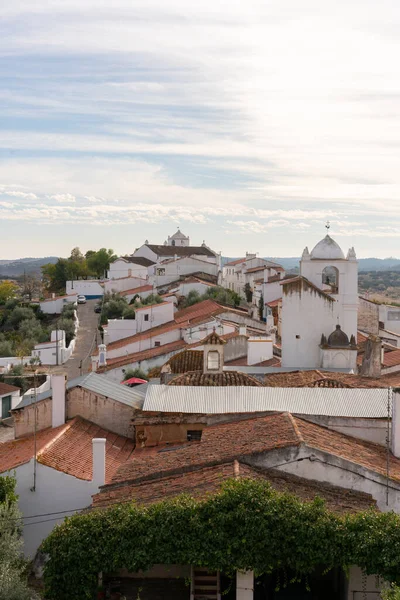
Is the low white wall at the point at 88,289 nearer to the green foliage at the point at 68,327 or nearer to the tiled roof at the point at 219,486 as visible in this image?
the green foliage at the point at 68,327

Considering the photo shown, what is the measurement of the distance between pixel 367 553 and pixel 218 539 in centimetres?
240

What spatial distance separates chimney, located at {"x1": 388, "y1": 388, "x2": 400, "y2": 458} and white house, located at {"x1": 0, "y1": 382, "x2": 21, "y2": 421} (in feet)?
67.3

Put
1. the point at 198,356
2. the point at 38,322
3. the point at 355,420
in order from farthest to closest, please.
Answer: the point at 38,322
the point at 198,356
the point at 355,420

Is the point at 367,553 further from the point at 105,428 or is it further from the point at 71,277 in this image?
the point at 71,277

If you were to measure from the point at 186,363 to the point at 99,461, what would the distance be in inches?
477

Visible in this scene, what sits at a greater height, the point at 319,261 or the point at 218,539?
the point at 319,261

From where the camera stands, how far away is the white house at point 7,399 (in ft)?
104

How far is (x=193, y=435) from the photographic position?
59.2 ft

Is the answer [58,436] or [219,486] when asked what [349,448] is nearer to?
[219,486]

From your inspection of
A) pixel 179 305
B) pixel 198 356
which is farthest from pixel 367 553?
pixel 179 305

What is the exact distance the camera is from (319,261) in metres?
29.4

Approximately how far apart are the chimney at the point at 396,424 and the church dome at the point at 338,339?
40.4 ft

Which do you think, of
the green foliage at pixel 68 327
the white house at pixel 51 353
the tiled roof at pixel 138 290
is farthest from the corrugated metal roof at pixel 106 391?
the tiled roof at pixel 138 290

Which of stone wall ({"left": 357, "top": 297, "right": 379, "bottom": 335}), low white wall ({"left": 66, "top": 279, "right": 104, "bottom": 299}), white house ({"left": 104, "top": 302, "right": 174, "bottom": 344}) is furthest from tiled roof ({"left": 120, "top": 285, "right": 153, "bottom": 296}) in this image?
stone wall ({"left": 357, "top": 297, "right": 379, "bottom": 335})
